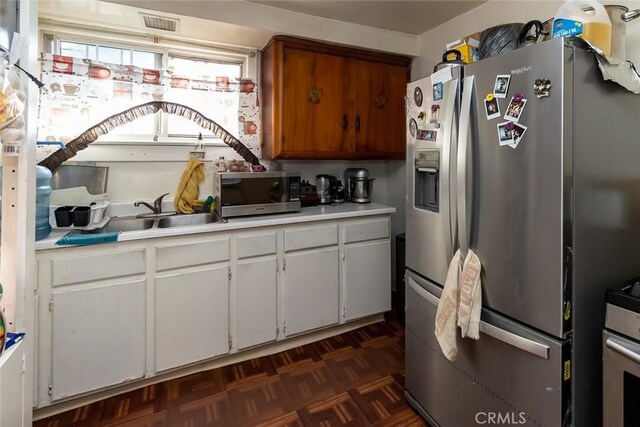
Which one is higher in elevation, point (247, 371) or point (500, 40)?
point (500, 40)

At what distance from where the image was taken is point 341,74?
2645mm

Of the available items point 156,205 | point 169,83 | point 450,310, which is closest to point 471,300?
point 450,310

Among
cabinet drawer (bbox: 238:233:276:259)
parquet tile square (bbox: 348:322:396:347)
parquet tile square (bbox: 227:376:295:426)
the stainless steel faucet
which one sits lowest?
parquet tile square (bbox: 227:376:295:426)

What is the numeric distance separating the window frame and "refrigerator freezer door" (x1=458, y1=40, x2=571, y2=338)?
75.7 inches

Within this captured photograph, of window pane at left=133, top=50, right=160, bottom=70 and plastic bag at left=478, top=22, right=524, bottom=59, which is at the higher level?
window pane at left=133, top=50, right=160, bottom=70

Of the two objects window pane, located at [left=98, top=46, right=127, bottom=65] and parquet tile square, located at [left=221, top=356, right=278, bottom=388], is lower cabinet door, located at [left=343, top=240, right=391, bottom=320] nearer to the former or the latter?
parquet tile square, located at [left=221, top=356, right=278, bottom=388]

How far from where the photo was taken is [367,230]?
2.57 metres

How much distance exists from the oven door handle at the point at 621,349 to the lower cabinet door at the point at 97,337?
6.78ft

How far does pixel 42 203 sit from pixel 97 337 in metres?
0.78

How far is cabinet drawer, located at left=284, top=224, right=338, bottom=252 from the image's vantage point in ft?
7.47

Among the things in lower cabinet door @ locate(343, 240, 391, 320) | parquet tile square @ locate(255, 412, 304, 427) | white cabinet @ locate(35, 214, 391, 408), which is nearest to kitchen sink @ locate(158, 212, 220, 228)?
white cabinet @ locate(35, 214, 391, 408)

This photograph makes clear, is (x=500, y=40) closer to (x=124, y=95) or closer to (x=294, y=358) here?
A: (x=294, y=358)

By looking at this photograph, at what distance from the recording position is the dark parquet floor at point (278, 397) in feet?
5.65

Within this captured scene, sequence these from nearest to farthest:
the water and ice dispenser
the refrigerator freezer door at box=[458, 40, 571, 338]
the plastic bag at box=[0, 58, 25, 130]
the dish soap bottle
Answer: the plastic bag at box=[0, 58, 25, 130] → the refrigerator freezer door at box=[458, 40, 571, 338] → the dish soap bottle → the water and ice dispenser
